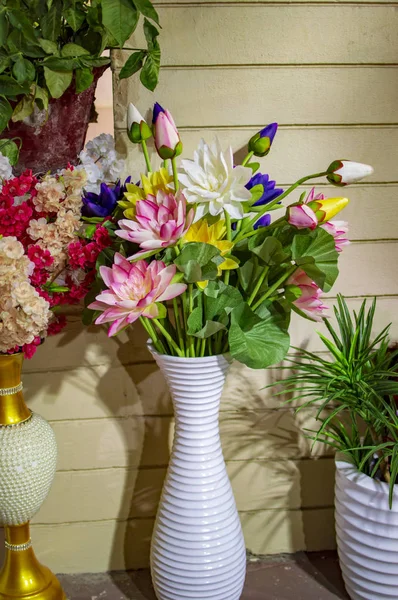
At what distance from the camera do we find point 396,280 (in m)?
1.51

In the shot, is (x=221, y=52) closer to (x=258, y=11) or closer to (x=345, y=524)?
(x=258, y=11)

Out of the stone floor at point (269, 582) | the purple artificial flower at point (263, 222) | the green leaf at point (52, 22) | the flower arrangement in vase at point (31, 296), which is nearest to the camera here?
the flower arrangement in vase at point (31, 296)

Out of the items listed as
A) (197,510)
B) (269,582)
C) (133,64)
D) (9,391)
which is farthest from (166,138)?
(269,582)

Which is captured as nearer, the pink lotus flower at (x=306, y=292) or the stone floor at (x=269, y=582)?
the pink lotus flower at (x=306, y=292)

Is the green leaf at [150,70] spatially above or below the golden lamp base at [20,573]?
above

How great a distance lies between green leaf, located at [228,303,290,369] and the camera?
1161mm

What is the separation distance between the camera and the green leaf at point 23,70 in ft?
3.84

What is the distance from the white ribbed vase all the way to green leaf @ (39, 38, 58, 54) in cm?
54

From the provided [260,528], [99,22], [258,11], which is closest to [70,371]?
[260,528]

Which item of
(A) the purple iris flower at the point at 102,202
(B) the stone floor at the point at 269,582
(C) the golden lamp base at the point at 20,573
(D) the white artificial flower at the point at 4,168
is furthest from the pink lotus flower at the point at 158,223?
(B) the stone floor at the point at 269,582

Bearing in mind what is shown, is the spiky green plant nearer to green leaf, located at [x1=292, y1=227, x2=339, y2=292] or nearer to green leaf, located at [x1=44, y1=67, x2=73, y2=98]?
green leaf, located at [x1=292, y1=227, x2=339, y2=292]

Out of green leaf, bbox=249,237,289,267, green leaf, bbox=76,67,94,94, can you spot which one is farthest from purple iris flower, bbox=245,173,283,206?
green leaf, bbox=76,67,94,94

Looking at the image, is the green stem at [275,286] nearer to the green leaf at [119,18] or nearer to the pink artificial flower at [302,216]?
the pink artificial flower at [302,216]

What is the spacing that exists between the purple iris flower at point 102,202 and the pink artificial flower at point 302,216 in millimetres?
310
